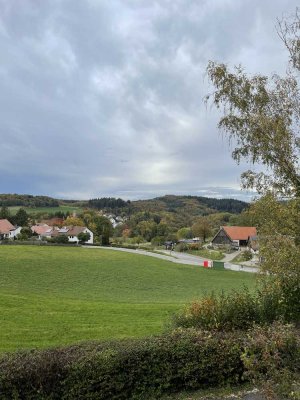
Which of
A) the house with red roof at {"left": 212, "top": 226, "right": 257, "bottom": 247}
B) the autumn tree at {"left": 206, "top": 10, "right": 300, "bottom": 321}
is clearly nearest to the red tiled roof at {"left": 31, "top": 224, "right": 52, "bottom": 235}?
the house with red roof at {"left": 212, "top": 226, "right": 257, "bottom": 247}

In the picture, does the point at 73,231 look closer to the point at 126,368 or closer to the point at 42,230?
the point at 42,230

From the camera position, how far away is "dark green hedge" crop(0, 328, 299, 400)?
5980 millimetres

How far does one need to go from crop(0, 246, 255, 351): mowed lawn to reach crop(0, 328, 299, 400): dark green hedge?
17.3 feet

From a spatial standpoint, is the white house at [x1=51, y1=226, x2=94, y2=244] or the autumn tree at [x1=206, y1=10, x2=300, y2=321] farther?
the white house at [x1=51, y1=226, x2=94, y2=244]

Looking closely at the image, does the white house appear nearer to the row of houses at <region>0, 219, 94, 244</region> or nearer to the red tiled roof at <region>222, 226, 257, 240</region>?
the row of houses at <region>0, 219, 94, 244</region>

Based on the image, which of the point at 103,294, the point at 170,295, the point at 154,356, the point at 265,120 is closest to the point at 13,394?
the point at 154,356

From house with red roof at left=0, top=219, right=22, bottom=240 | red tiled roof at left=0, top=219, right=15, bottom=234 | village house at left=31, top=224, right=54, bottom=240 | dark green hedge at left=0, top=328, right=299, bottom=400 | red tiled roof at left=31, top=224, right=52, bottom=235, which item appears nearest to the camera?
dark green hedge at left=0, top=328, right=299, bottom=400

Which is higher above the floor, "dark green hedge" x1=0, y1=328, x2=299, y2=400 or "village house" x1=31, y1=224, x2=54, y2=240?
"dark green hedge" x1=0, y1=328, x2=299, y2=400

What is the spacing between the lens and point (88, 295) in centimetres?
2775

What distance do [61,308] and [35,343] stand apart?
21.1 feet

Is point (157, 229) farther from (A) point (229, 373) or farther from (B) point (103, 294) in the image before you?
(A) point (229, 373)

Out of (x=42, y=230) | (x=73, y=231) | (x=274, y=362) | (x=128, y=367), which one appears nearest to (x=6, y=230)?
(x=73, y=231)

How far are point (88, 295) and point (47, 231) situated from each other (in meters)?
88.9

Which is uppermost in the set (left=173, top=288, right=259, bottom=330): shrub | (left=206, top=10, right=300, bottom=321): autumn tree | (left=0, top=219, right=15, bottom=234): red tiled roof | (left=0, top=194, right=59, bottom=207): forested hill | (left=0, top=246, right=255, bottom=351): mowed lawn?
(left=0, top=194, right=59, bottom=207): forested hill
